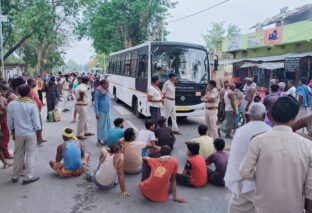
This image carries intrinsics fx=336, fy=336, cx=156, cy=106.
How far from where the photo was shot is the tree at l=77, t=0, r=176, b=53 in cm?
2806

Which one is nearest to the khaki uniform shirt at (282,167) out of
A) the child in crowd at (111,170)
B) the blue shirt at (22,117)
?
the child in crowd at (111,170)

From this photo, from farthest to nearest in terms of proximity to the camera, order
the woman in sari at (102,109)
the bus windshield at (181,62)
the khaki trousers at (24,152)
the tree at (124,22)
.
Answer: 1. the tree at (124,22)
2. the bus windshield at (181,62)
3. the woman in sari at (102,109)
4. the khaki trousers at (24,152)

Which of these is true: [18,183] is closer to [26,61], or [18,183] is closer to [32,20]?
[32,20]

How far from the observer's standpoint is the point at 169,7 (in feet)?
97.0

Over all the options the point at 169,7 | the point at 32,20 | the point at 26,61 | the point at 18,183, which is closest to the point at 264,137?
the point at 18,183

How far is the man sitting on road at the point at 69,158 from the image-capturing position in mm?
5930

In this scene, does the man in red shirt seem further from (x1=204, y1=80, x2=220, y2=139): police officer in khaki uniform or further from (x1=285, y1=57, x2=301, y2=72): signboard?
(x1=285, y1=57, x2=301, y2=72): signboard

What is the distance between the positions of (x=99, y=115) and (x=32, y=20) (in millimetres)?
8077

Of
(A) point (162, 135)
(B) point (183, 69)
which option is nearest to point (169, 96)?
(B) point (183, 69)

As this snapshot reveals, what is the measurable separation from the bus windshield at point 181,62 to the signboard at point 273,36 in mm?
13768

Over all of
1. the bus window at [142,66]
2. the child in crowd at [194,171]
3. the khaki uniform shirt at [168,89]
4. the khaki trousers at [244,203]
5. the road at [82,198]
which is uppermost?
the bus window at [142,66]

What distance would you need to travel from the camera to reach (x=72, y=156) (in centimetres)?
596

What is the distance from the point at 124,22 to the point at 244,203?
2676 centimetres

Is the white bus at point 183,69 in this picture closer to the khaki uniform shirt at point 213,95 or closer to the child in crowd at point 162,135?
the khaki uniform shirt at point 213,95
